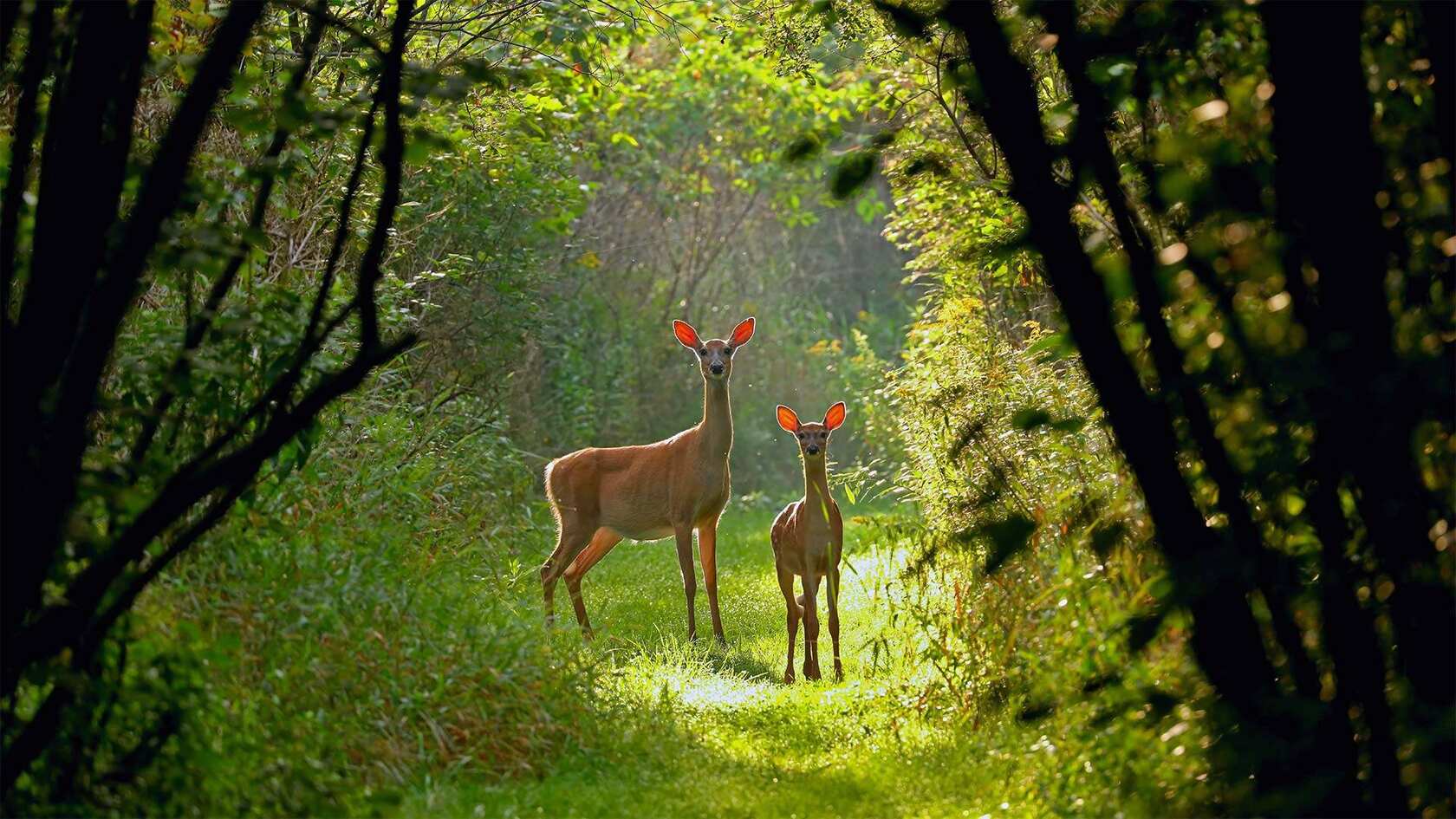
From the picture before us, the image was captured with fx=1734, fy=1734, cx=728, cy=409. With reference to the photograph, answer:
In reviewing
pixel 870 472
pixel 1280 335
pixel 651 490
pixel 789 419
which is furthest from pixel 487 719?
pixel 651 490

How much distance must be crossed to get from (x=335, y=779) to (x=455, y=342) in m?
8.72

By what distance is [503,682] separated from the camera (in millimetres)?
6191

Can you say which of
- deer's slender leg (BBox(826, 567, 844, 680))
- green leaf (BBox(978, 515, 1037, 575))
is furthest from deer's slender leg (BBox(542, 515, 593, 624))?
green leaf (BBox(978, 515, 1037, 575))

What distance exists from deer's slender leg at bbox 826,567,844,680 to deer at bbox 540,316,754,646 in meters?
1.94

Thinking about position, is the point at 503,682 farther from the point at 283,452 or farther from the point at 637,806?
the point at 283,452

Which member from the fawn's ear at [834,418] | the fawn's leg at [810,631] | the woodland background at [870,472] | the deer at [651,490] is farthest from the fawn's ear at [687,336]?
the fawn's leg at [810,631]

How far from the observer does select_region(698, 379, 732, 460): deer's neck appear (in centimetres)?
1190

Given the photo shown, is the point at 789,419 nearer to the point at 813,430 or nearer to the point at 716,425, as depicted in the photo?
the point at 813,430

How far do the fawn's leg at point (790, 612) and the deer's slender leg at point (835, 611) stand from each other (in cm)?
22

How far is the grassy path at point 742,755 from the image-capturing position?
582 cm

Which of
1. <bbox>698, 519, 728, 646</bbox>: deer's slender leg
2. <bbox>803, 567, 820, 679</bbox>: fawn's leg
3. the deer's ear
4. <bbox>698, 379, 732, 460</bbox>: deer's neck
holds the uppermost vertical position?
the deer's ear

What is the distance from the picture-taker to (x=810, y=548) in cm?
1002

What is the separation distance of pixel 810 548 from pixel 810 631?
1.63 feet

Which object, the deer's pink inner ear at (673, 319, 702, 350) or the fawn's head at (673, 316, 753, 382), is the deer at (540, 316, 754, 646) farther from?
the deer's pink inner ear at (673, 319, 702, 350)
